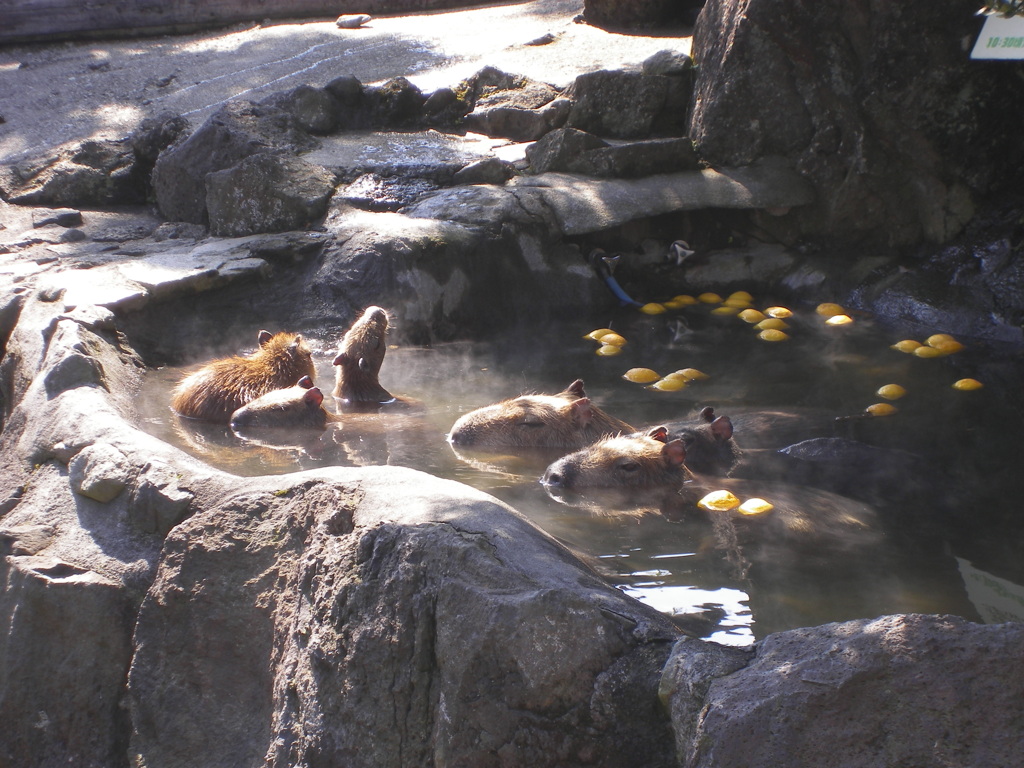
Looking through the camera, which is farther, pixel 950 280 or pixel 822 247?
pixel 822 247

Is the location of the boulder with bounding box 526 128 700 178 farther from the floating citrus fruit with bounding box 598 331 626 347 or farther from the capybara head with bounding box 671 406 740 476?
the capybara head with bounding box 671 406 740 476

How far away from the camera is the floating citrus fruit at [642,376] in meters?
6.88

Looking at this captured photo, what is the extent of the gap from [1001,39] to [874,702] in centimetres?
718

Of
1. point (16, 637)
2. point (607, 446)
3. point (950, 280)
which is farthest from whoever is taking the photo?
point (950, 280)

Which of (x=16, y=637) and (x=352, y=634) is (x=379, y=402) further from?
(x=352, y=634)

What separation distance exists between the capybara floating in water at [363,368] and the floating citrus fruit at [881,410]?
3.00m

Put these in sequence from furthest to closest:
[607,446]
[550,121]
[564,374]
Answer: [550,121] < [564,374] < [607,446]

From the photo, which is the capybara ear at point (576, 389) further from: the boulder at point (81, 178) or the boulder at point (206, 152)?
the boulder at point (81, 178)

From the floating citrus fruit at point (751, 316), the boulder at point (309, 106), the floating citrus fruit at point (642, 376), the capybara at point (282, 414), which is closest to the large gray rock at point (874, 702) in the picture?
the capybara at point (282, 414)

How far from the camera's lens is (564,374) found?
6980mm

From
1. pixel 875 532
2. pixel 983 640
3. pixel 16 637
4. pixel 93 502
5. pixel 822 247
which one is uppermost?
pixel 983 640

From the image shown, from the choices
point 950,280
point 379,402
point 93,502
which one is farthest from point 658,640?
point 950,280

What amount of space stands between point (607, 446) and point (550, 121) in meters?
5.82

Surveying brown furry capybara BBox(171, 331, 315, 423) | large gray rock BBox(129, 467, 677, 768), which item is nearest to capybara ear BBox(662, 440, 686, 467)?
large gray rock BBox(129, 467, 677, 768)
